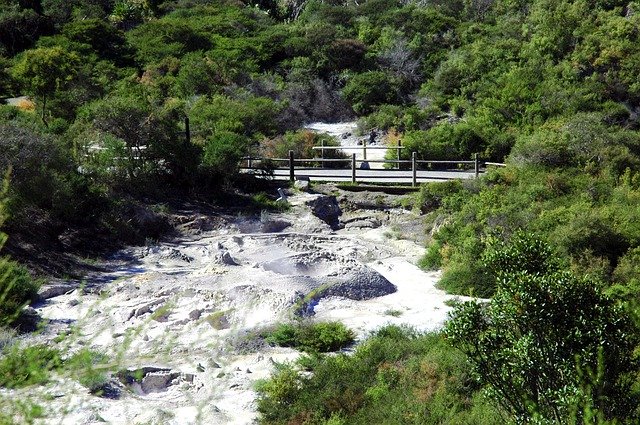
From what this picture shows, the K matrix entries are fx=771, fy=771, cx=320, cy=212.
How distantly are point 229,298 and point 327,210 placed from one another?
9.74m

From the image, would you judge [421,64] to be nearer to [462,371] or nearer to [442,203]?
[442,203]

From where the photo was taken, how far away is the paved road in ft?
83.1

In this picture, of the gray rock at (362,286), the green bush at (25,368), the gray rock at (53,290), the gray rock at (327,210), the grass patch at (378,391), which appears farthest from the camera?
the gray rock at (327,210)

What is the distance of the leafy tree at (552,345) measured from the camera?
6.87 m

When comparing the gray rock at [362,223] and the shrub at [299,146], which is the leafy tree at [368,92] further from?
the gray rock at [362,223]

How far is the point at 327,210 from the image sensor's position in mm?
22969

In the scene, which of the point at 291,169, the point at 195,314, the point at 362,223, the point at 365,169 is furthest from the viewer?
the point at 365,169

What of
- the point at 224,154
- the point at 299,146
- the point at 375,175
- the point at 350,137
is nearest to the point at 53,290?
the point at 224,154

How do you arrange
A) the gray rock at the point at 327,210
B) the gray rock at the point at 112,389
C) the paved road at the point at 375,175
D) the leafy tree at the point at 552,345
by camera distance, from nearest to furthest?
1. the leafy tree at the point at 552,345
2. the gray rock at the point at 112,389
3. the gray rock at the point at 327,210
4. the paved road at the point at 375,175

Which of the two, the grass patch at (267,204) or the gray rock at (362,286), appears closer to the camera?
the gray rock at (362,286)

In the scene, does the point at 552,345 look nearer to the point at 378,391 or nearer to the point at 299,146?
the point at 378,391

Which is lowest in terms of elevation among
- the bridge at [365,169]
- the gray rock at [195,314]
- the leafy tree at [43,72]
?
the gray rock at [195,314]

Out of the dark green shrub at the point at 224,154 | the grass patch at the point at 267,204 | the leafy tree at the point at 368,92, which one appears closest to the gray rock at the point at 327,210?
the grass patch at the point at 267,204

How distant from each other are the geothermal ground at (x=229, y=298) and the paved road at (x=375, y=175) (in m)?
3.34
